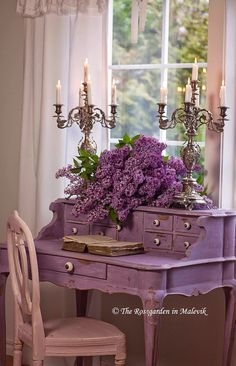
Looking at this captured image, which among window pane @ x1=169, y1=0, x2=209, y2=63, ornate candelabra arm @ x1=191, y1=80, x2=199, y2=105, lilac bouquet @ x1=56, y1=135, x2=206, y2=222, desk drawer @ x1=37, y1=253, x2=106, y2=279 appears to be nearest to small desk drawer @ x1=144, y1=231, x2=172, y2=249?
lilac bouquet @ x1=56, y1=135, x2=206, y2=222

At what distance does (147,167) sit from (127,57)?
1006 millimetres

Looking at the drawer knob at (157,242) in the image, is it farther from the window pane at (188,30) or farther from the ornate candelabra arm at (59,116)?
the window pane at (188,30)

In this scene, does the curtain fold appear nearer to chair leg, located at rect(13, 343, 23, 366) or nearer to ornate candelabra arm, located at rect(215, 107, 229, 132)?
ornate candelabra arm, located at rect(215, 107, 229, 132)

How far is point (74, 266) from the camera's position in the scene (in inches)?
126

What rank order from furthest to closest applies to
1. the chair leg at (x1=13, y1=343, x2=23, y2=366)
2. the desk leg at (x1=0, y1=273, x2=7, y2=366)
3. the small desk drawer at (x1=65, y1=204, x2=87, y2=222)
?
the small desk drawer at (x1=65, y1=204, x2=87, y2=222) < the desk leg at (x1=0, y1=273, x2=7, y2=366) < the chair leg at (x1=13, y1=343, x2=23, y2=366)

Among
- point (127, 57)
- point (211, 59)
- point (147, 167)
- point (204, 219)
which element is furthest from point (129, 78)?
point (204, 219)

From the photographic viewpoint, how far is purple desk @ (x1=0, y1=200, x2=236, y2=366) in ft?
9.68

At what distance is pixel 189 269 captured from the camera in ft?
10.1

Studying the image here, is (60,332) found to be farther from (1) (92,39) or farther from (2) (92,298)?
(1) (92,39)

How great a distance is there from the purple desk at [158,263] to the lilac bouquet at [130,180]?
2.6 inches

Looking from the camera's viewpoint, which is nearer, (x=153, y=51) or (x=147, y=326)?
(x=147, y=326)

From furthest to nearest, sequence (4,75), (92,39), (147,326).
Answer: (4,75) < (92,39) < (147,326)

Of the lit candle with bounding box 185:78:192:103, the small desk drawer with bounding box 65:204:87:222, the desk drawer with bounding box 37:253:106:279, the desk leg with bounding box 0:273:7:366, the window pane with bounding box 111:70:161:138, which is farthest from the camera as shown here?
the window pane with bounding box 111:70:161:138

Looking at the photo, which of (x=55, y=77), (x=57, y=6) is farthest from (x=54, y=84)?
(x=57, y=6)
